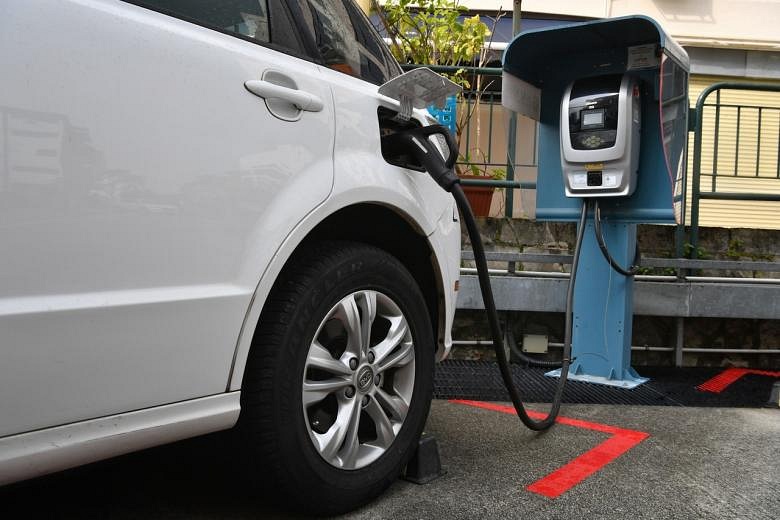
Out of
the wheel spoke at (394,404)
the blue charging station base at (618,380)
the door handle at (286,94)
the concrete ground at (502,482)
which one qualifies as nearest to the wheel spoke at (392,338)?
the wheel spoke at (394,404)

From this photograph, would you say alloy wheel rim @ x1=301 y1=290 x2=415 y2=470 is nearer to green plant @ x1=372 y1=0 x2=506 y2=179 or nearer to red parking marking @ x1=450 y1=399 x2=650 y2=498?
red parking marking @ x1=450 y1=399 x2=650 y2=498

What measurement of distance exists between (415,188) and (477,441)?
1.24 m

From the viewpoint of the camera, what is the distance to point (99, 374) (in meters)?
1.43

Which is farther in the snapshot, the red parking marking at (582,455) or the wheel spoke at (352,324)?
the red parking marking at (582,455)

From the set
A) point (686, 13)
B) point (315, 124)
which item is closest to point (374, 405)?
point (315, 124)

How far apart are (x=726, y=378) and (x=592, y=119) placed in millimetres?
1973

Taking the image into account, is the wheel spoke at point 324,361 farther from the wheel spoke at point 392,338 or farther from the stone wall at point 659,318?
the stone wall at point 659,318

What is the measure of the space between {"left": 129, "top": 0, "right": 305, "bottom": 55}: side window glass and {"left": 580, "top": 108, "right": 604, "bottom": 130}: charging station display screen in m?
2.60

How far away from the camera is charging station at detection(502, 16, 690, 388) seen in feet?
13.4

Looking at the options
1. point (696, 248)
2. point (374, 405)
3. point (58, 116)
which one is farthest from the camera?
point (696, 248)

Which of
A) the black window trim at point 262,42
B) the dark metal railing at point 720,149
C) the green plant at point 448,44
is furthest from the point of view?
the green plant at point 448,44

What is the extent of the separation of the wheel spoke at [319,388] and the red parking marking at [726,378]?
9.93 ft

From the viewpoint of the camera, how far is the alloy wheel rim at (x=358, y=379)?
1.96m

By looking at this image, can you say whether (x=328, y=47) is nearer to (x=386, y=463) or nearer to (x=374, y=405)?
(x=374, y=405)
